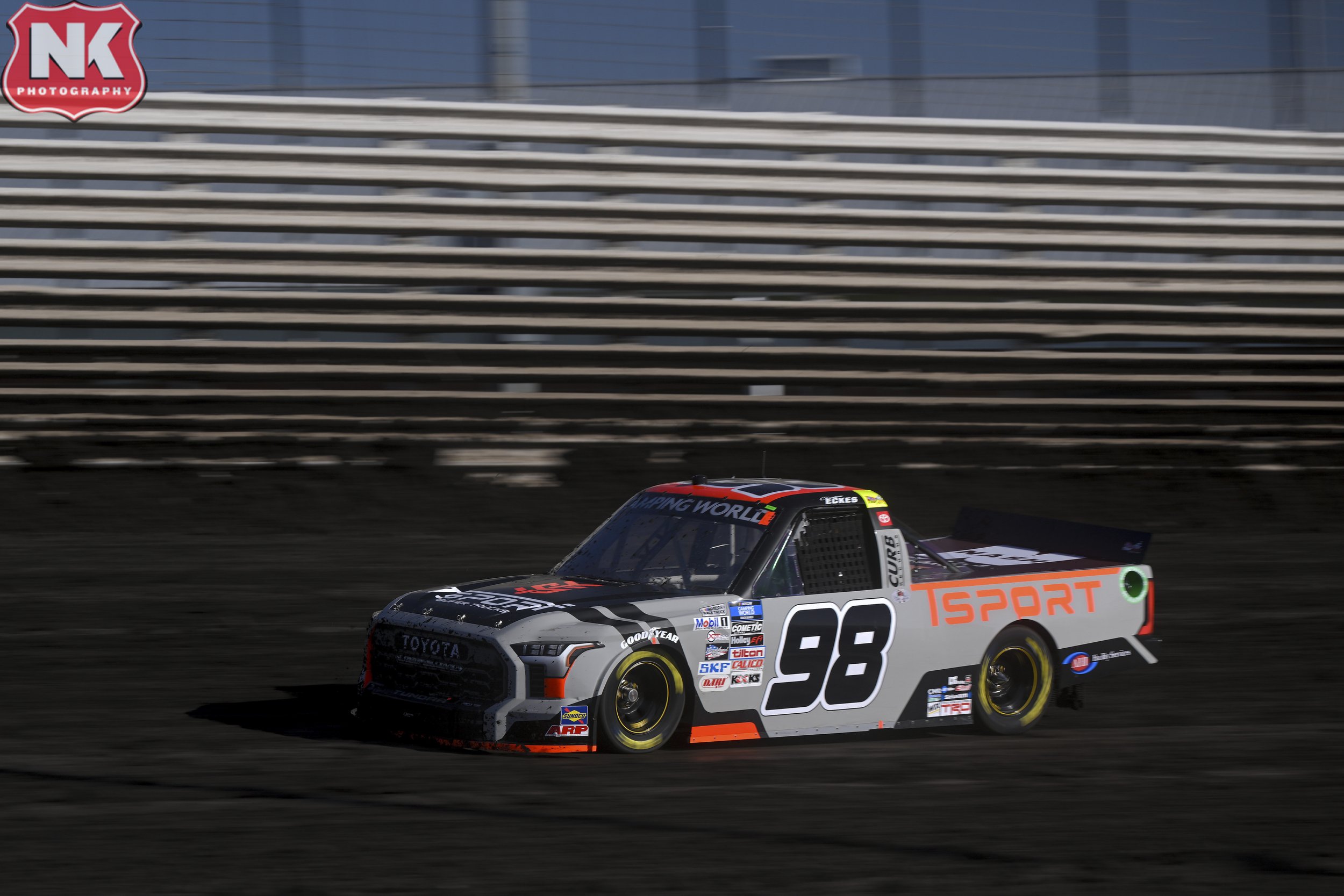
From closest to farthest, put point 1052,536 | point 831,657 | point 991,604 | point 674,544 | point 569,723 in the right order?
1. point 569,723
2. point 831,657
3. point 674,544
4. point 991,604
5. point 1052,536

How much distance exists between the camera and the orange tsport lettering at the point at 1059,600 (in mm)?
8094

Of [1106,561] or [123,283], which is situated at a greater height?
[123,283]

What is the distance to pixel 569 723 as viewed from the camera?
659cm

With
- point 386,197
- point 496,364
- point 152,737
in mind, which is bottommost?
point 152,737

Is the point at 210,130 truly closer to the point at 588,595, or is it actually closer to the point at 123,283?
the point at 123,283

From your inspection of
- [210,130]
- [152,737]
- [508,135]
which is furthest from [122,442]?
[152,737]

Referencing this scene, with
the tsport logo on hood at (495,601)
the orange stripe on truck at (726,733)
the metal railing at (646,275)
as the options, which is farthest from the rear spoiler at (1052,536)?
the metal railing at (646,275)

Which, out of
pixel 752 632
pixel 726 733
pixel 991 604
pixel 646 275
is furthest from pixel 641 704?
pixel 646 275

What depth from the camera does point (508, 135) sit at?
1481 centimetres

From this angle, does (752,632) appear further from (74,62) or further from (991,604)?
(74,62)

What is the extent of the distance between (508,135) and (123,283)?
145 inches

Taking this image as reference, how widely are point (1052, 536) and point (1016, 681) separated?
1.04 metres

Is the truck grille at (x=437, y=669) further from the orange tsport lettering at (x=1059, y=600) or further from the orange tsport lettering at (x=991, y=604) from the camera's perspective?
the orange tsport lettering at (x=1059, y=600)

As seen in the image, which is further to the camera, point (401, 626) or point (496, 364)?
point (496, 364)
